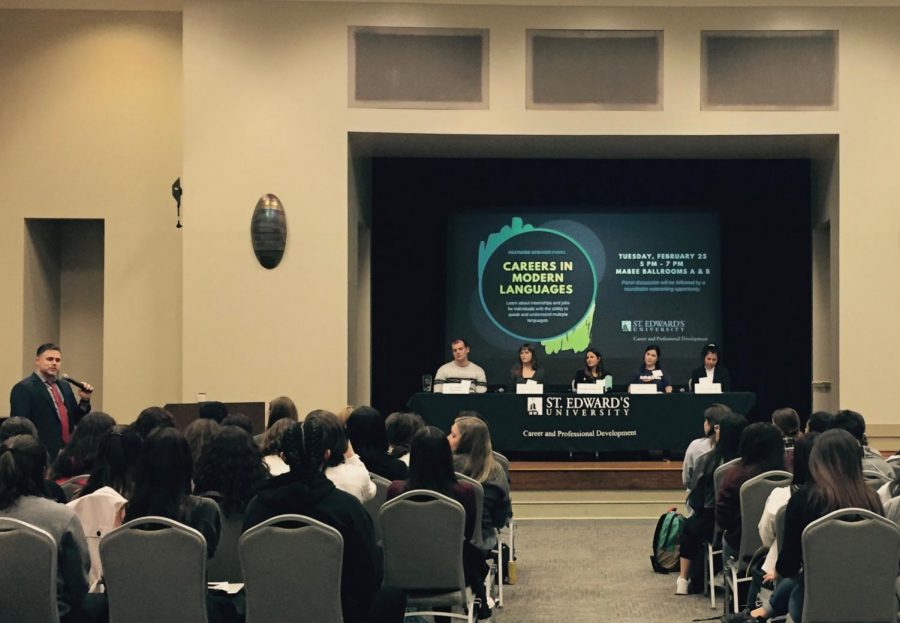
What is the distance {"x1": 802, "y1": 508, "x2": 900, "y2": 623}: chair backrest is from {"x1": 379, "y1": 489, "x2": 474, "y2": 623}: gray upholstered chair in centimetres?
142

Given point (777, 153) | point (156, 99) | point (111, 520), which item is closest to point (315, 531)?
point (111, 520)

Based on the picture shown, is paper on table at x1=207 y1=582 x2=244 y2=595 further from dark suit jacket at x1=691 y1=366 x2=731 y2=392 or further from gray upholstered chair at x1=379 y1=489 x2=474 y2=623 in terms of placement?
dark suit jacket at x1=691 y1=366 x2=731 y2=392

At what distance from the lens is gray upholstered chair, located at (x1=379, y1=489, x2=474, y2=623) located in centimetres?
522

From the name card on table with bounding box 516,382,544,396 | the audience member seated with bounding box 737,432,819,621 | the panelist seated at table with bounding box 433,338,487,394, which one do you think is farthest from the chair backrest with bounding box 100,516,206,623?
the panelist seated at table with bounding box 433,338,487,394

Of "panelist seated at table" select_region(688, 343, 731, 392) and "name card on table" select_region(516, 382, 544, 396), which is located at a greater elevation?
"panelist seated at table" select_region(688, 343, 731, 392)

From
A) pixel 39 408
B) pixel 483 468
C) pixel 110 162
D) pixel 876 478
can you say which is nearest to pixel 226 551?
pixel 483 468

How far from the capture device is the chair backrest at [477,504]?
18.7 ft

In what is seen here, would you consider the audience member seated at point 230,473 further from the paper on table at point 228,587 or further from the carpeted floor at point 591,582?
the carpeted floor at point 591,582

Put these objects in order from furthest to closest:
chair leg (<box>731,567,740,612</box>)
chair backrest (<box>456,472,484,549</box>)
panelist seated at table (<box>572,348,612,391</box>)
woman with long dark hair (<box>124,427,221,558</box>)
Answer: panelist seated at table (<box>572,348,612,391</box>)
chair leg (<box>731,567,740,612</box>)
chair backrest (<box>456,472,484,549</box>)
woman with long dark hair (<box>124,427,221,558</box>)

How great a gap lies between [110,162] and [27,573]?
8062mm

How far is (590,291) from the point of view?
12875 mm

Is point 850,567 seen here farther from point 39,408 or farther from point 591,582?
point 39,408

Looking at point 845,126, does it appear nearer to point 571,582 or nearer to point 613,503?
point 613,503

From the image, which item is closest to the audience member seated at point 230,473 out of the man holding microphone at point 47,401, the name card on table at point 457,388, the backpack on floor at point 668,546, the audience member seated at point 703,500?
the audience member seated at point 703,500
